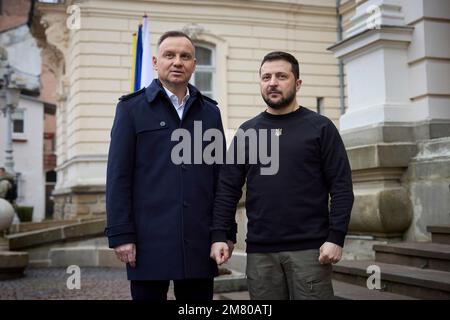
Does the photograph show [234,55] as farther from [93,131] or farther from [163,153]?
[163,153]

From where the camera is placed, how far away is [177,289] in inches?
121

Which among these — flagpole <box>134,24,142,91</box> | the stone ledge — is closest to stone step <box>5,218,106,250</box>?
flagpole <box>134,24,142,91</box>

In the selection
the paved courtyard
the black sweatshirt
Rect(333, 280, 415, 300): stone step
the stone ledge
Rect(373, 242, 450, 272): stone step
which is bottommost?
the paved courtyard

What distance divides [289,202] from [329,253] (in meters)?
0.32

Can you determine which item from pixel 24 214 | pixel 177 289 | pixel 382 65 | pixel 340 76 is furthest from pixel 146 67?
pixel 24 214

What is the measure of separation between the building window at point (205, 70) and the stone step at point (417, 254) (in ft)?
39.0

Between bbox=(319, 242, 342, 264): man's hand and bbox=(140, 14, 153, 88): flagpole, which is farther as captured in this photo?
bbox=(140, 14, 153, 88): flagpole

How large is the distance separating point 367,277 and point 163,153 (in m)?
3.05

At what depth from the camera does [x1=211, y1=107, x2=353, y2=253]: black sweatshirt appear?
2.96 meters

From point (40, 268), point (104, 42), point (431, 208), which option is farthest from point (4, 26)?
point (431, 208)

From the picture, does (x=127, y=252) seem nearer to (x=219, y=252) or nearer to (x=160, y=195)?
(x=160, y=195)

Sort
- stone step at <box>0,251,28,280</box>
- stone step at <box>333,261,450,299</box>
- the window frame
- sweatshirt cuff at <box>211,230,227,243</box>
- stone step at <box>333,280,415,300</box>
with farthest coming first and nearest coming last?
the window frame → stone step at <box>0,251,28,280</box> → stone step at <box>333,280,415,300</box> → stone step at <box>333,261,450,299</box> → sweatshirt cuff at <box>211,230,227,243</box>

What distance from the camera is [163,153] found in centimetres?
302

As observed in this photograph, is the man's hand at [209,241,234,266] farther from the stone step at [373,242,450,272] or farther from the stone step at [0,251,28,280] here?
the stone step at [0,251,28,280]
